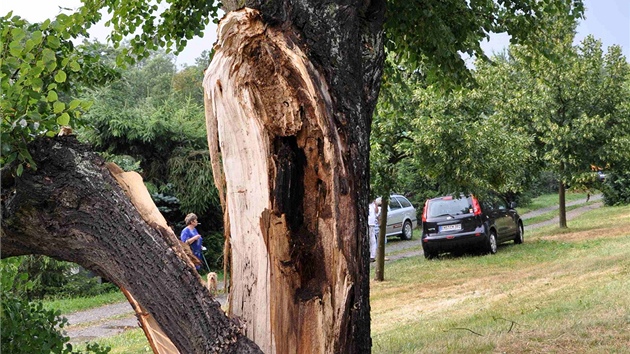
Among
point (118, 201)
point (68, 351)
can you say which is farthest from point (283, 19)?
point (68, 351)

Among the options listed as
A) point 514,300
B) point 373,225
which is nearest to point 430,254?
point 373,225

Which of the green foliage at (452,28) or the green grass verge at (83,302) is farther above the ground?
the green foliage at (452,28)

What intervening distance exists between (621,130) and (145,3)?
19979 millimetres

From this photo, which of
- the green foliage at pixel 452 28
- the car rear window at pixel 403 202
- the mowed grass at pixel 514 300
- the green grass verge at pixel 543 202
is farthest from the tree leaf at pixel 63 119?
the green grass verge at pixel 543 202

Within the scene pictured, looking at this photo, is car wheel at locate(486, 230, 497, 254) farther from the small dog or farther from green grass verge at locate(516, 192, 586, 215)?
green grass verge at locate(516, 192, 586, 215)

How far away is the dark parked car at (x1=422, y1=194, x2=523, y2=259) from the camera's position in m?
20.7

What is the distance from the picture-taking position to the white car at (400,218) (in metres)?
28.8

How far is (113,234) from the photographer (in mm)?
4516

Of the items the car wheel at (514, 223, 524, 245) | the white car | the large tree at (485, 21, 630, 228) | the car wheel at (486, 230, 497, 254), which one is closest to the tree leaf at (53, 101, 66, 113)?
the car wheel at (486, 230, 497, 254)

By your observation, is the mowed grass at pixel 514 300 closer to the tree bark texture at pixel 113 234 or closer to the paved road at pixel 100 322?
the paved road at pixel 100 322

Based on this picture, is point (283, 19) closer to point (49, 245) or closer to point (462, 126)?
point (49, 245)

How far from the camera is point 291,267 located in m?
4.48

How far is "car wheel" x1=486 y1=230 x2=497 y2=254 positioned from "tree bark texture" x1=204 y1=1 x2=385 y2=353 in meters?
16.9

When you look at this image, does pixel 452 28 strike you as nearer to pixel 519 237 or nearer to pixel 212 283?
pixel 212 283
